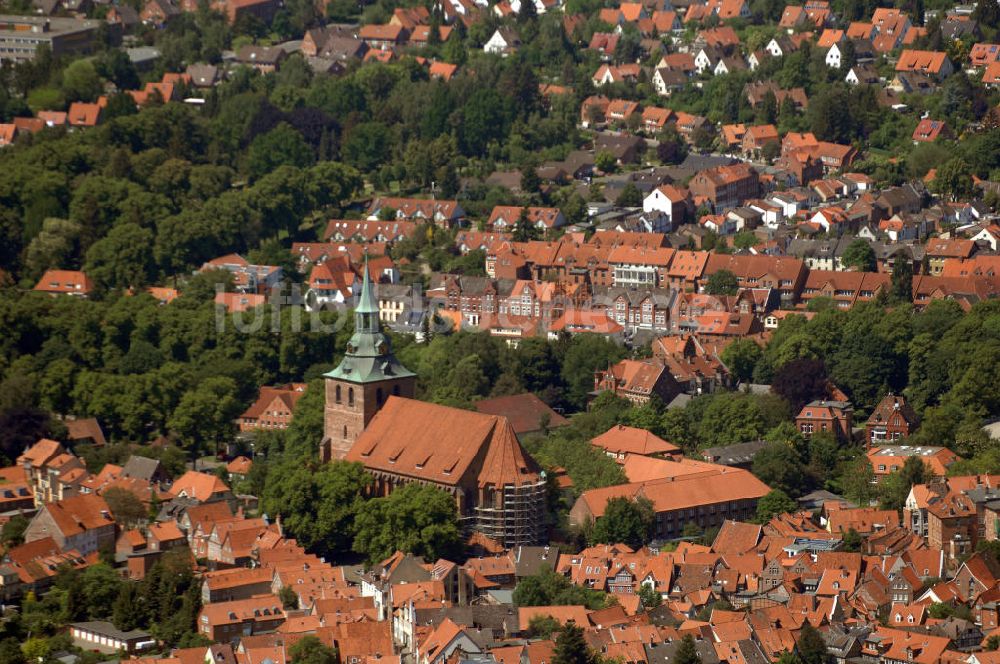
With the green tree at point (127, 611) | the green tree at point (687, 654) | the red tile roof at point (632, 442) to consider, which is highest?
the green tree at point (687, 654)

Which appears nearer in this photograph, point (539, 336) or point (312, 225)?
point (539, 336)

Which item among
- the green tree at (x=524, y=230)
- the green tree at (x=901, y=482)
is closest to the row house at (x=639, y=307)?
the green tree at (x=524, y=230)

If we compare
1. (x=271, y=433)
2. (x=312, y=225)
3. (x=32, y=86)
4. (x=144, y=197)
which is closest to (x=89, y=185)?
(x=144, y=197)

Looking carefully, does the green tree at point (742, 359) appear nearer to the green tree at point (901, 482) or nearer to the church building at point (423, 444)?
the green tree at point (901, 482)

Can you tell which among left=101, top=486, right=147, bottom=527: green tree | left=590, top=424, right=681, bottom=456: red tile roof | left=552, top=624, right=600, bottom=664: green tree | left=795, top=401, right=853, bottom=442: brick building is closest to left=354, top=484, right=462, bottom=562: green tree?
left=101, top=486, right=147, bottom=527: green tree

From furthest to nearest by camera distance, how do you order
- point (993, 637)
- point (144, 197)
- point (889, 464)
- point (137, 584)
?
point (144, 197) → point (889, 464) → point (137, 584) → point (993, 637)

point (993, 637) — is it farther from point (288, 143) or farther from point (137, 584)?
point (288, 143)
